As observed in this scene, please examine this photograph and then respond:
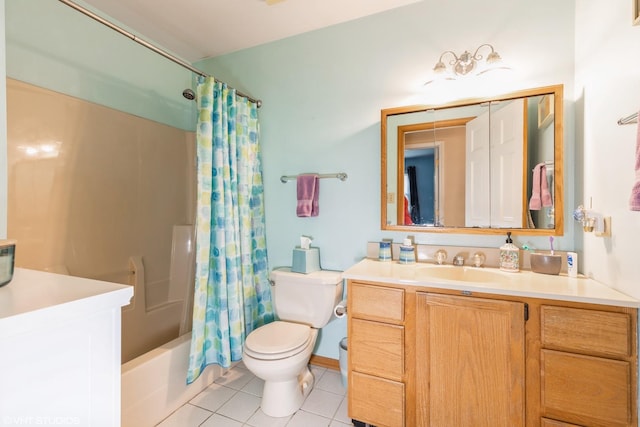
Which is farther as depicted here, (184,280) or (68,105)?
(184,280)

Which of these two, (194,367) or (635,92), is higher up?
(635,92)

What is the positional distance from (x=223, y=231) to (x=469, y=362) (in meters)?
1.51

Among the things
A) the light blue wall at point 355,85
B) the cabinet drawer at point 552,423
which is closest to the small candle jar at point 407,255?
the light blue wall at point 355,85

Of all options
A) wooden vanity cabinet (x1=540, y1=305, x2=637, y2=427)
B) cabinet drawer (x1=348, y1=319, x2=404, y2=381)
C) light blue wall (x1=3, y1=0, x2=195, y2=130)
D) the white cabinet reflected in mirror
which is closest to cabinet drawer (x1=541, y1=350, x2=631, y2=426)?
wooden vanity cabinet (x1=540, y1=305, x2=637, y2=427)

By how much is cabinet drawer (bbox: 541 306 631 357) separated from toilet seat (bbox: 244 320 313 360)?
118cm

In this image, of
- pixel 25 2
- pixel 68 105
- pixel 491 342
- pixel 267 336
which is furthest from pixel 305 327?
pixel 25 2

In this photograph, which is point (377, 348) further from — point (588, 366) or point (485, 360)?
point (588, 366)

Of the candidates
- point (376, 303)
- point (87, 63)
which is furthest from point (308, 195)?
point (87, 63)

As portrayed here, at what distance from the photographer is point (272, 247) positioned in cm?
231

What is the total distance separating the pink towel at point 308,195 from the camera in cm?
206

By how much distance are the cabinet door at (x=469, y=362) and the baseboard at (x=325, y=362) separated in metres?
0.81

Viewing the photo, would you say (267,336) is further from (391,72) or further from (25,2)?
(25,2)

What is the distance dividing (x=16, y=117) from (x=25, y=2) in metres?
0.68

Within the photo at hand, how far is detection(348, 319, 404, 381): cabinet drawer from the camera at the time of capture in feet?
4.64
